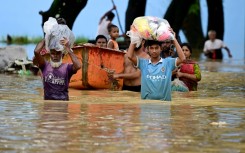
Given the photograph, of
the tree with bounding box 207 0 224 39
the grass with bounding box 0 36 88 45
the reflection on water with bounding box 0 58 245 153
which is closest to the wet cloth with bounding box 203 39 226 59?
the tree with bounding box 207 0 224 39

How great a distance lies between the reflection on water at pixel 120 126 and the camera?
6676mm

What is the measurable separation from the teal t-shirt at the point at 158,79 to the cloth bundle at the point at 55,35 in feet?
3.46

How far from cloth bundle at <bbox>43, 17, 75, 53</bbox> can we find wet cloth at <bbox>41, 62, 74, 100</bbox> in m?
0.24

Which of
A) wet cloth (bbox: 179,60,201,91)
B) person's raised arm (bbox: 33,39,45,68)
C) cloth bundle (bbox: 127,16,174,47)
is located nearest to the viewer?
person's raised arm (bbox: 33,39,45,68)

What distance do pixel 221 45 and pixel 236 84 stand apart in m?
14.3

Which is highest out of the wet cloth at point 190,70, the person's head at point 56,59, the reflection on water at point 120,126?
the person's head at point 56,59

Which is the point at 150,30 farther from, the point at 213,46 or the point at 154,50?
the point at 213,46

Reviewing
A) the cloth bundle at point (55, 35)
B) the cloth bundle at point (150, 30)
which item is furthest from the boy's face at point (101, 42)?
the cloth bundle at point (55, 35)

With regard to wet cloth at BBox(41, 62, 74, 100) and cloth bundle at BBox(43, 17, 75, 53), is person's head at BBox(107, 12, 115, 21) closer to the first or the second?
cloth bundle at BBox(43, 17, 75, 53)

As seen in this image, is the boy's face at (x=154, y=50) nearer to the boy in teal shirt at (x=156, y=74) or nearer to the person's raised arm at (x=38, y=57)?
the boy in teal shirt at (x=156, y=74)

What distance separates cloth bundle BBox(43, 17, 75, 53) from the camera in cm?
1074

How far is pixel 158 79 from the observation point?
10.7 meters

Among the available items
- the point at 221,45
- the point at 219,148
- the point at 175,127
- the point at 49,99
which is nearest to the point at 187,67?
the point at 49,99

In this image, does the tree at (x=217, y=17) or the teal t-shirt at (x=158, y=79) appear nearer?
the teal t-shirt at (x=158, y=79)
